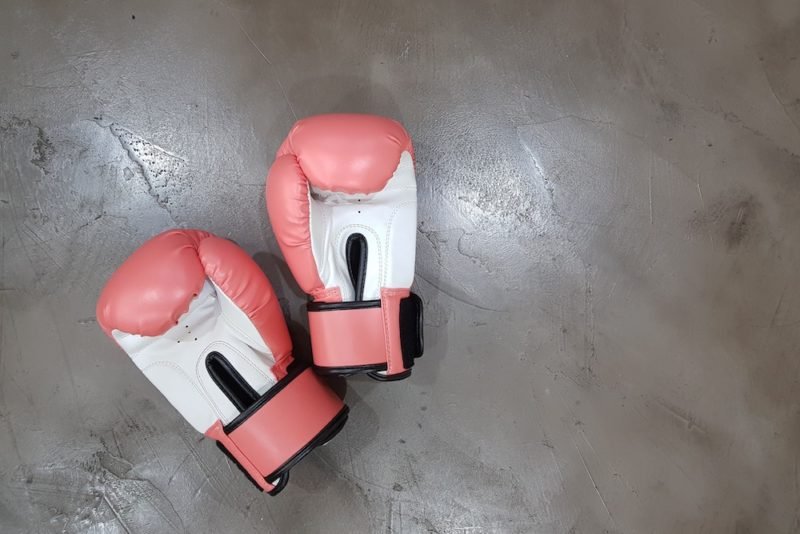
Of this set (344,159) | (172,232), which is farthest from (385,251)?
(172,232)

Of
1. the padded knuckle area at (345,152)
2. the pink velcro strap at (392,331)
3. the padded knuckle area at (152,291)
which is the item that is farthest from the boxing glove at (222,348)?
the padded knuckle area at (345,152)

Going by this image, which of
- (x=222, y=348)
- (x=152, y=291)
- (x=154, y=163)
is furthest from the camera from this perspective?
(x=154, y=163)

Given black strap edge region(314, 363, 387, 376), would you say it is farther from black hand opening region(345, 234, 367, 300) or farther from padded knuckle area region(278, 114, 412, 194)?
padded knuckle area region(278, 114, 412, 194)

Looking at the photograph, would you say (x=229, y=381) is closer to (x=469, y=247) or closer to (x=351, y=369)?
(x=351, y=369)

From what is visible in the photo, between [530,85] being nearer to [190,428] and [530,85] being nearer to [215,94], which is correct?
[215,94]

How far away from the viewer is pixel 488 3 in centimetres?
190

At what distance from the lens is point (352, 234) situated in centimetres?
167

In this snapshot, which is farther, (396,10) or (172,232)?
(396,10)

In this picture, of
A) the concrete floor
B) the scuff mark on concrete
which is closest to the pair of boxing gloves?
the concrete floor

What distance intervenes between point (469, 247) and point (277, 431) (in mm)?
915

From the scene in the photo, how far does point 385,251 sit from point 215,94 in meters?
0.88

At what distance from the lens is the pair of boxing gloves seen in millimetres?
1444

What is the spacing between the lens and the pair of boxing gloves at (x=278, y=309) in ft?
4.74

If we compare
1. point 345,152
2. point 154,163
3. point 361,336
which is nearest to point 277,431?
point 361,336
